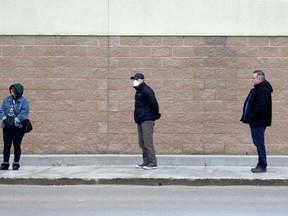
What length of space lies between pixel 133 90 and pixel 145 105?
1.30 m

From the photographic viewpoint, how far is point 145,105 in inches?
463

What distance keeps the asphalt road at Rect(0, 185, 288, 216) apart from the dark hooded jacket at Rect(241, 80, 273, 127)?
1.33 meters

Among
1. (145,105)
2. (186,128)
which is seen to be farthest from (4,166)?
(186,128)

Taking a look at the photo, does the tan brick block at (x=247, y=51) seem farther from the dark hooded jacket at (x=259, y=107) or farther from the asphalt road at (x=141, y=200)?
the asphalt road at (x=141, y=200)

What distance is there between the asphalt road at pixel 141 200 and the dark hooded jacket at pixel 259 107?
1334 millimetres

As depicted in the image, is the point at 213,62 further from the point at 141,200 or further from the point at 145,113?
the point at 141,200

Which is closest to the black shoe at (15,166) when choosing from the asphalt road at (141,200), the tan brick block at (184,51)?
Result: the asphalt road at (141,200)

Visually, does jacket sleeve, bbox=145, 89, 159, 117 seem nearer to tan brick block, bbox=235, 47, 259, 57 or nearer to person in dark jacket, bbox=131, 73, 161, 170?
person in dark jacket, bbox=131, 73, 161, 170

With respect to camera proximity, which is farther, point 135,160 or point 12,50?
point 12,50

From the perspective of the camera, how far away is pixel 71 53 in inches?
514

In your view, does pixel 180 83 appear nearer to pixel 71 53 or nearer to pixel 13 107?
pixel 71 53

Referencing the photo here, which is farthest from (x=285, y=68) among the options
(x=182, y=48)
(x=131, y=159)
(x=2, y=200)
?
(x=2, y=200)

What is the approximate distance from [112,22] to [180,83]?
1978 mm

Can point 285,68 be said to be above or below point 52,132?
above
